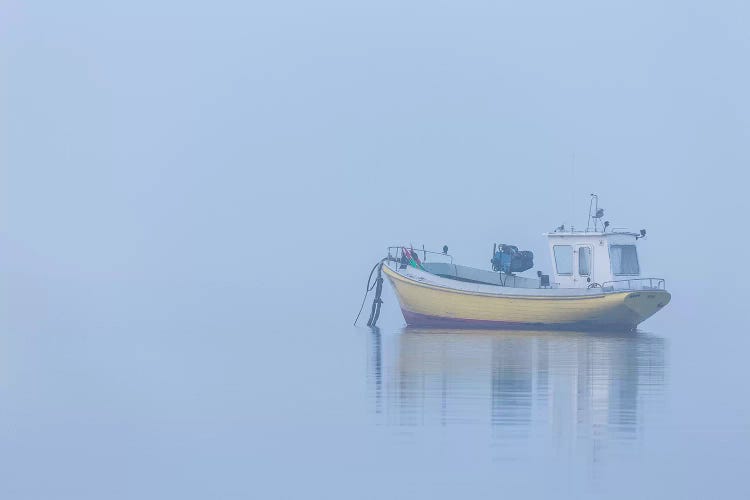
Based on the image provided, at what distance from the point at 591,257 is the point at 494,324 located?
2768mm

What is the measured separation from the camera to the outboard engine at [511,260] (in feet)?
120

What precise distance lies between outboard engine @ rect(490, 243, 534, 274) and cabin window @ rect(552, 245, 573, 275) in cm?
136

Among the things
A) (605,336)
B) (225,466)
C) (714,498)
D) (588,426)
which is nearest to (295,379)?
(588,426)

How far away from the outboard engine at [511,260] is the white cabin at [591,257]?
4.14ft

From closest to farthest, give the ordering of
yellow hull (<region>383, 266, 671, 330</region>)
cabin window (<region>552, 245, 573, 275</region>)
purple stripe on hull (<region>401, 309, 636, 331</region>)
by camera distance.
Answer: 1. yellow hull (<region>383, 266, 671, 330</region>)
2. purple stripe on hull (<region>401, 309, 636, 331</region>)
3. cabin window (<region>552, 245, 573, 275</region>)

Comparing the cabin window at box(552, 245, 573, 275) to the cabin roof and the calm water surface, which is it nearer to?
the cabin roof

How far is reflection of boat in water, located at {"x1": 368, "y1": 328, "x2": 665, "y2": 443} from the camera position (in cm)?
1598

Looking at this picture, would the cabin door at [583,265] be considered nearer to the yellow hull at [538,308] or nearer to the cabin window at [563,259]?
the cabin window at [563,259]

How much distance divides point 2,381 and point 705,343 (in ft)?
58.6

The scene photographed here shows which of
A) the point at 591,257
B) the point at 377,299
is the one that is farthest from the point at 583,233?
the point at 377,299

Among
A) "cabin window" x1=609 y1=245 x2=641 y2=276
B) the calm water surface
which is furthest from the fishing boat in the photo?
the calm water surface

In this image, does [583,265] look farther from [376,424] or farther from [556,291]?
[376,424]

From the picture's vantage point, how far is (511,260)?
36.7 m

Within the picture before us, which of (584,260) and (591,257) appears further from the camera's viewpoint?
(584,260)
